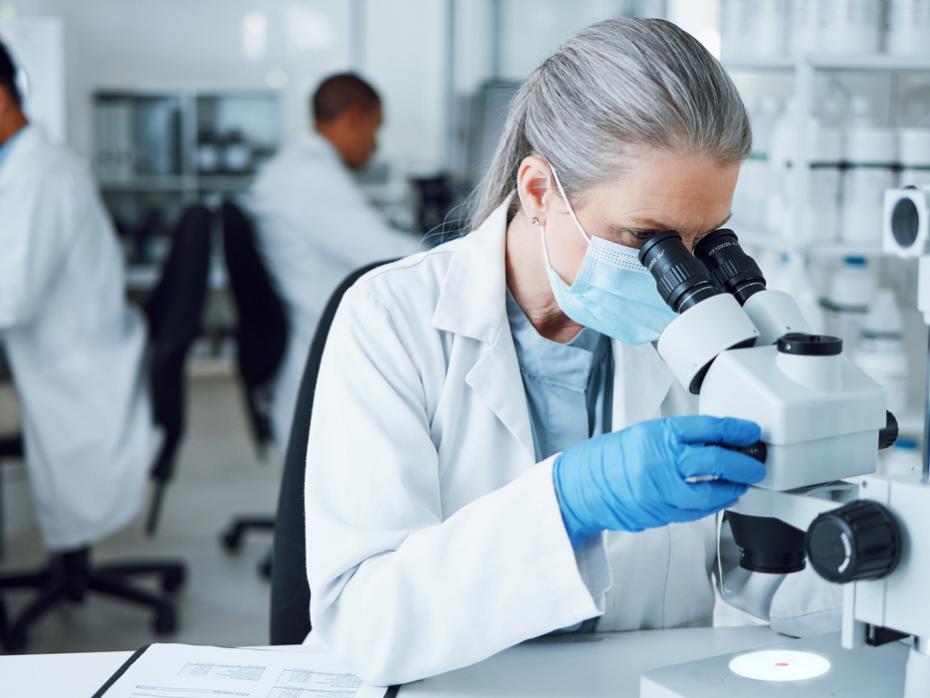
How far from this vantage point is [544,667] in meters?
0.88

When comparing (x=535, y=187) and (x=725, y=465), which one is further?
(x=535, y=187)

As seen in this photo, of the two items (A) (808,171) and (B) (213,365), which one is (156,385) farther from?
(B) (213,365)

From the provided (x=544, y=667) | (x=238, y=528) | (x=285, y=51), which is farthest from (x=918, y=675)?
(x=285, y=51)

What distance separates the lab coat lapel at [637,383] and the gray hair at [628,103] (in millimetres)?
222

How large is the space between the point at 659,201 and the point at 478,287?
0.22m

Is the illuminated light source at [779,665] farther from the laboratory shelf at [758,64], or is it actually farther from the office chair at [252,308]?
Answer: the office chair at [252,308]

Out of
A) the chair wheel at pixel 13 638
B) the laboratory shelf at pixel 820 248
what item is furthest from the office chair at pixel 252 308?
the laboratory shelf at pixel 820 248

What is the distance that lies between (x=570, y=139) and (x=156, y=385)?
1.66 meters

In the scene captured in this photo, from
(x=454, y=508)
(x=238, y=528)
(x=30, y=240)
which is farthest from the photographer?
(x=238, y=528)

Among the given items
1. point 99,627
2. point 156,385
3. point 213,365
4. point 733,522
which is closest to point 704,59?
point 733,522

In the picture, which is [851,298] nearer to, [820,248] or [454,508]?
[820,248]

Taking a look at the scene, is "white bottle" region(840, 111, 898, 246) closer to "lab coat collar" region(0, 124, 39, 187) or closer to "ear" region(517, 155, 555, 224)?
"ear" region(517, 155, 555, 224)

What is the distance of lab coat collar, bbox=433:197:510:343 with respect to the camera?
1.02 metres

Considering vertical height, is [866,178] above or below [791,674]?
above
